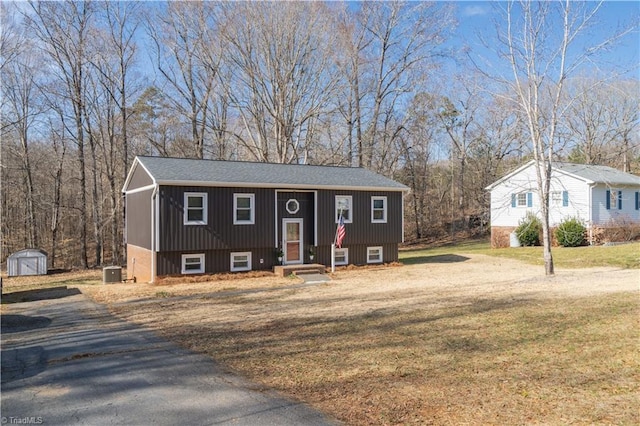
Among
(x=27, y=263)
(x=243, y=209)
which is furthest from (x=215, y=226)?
(x=27, y=263)

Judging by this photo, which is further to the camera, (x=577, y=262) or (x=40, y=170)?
(x=40, y=170)

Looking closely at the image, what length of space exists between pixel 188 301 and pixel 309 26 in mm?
21485

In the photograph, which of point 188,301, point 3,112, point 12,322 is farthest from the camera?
point 3,112

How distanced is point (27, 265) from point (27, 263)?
10 centimetres

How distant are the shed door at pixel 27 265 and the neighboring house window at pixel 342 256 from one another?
1516cm

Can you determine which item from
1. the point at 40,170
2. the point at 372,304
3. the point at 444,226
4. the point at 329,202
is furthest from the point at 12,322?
the point at 444,226

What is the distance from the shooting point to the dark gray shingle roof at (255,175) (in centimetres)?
1766

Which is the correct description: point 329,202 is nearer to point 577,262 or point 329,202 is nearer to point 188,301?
point 188,301

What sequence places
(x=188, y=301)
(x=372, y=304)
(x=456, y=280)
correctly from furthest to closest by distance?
(x=456, y=280), (x=188, y=301), (x=372, y=304)

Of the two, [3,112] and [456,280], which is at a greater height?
[3,112]

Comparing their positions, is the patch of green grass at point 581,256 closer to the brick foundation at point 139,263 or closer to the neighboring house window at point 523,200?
the neighboring house window at point 523,200

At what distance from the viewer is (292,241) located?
19938 mm

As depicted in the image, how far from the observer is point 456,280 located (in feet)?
54.5

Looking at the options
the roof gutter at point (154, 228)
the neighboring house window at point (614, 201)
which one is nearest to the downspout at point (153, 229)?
the roof gutter at point (154, 228)
